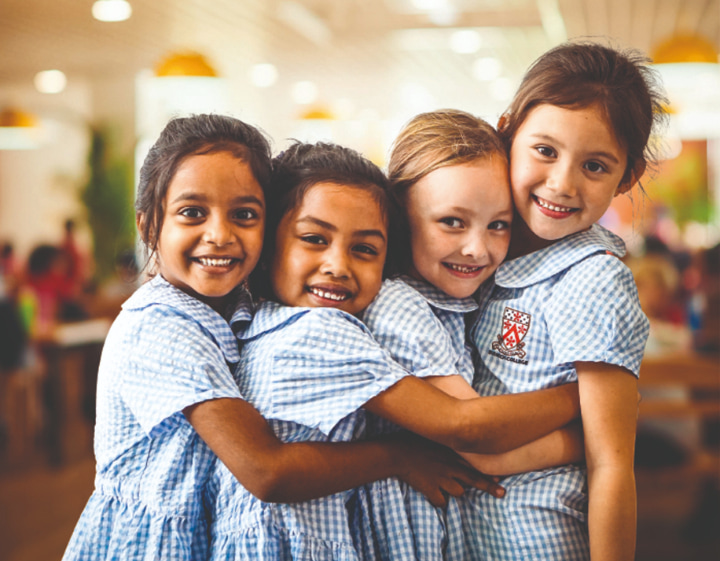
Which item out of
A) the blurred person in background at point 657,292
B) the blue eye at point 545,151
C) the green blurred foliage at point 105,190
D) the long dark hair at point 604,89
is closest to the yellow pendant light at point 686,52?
the blurred person in background at point 657,292

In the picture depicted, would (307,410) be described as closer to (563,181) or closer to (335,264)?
(335,264)

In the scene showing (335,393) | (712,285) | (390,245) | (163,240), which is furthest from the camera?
(712,285)

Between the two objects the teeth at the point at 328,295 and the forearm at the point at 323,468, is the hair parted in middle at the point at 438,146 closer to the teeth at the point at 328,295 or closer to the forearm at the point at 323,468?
the teeth at the point at 328,295

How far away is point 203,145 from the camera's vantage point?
3.69ft

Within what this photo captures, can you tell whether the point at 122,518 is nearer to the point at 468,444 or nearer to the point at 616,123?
the point at 468,444

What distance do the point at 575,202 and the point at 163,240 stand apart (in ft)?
2.07

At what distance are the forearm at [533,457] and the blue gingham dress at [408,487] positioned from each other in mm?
79

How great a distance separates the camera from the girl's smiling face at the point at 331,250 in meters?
1.12

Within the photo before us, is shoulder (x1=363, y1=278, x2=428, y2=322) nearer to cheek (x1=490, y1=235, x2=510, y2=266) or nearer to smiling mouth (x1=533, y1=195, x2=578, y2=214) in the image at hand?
cheek (x1=490, y1=235, x2=510, y2=266)

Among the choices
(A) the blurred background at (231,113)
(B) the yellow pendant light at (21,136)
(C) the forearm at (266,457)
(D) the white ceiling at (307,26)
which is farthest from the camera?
(B) the yellow pendant light at (21,136)

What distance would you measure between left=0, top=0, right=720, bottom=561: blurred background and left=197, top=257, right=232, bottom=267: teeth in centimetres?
62

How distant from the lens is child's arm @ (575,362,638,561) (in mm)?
1040

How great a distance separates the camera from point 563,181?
1139 mm

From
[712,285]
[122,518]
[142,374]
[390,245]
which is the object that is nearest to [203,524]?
[122,518]
